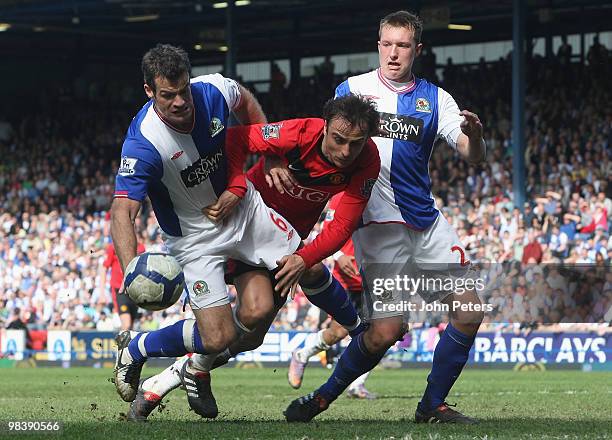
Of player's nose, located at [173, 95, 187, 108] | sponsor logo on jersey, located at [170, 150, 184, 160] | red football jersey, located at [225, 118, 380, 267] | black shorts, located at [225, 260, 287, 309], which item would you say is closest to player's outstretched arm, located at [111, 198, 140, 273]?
sponsor logo on jersey, located at [170, 150, 184, 160]

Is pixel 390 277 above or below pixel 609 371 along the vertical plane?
above

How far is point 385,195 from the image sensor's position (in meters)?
8.41

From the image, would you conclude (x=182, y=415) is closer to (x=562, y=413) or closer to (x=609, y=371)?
(x=562, y=413)

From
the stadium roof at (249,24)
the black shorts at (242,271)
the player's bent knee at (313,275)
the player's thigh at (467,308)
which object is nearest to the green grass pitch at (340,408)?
the player's thigh at (467,308)

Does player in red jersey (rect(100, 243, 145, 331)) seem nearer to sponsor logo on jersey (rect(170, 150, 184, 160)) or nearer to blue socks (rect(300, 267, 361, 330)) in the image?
blue socks (rect(300, 267, 361, 330))

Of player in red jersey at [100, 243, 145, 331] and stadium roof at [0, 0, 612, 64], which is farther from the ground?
stadium roof at [0, 0, 612, 64]

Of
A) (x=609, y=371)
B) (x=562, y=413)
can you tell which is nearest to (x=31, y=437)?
(x=562, y=413)

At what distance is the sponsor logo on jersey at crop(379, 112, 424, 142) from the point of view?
8.39 metres

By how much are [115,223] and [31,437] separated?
1507mm

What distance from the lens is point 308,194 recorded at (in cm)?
821

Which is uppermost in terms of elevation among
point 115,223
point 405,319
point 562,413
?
point 115,223

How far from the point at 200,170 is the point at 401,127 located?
4.71ft

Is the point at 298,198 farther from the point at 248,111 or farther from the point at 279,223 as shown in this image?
the point at 248,111

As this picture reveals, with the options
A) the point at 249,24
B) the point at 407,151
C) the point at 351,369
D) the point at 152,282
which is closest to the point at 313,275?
the point at 351,369
